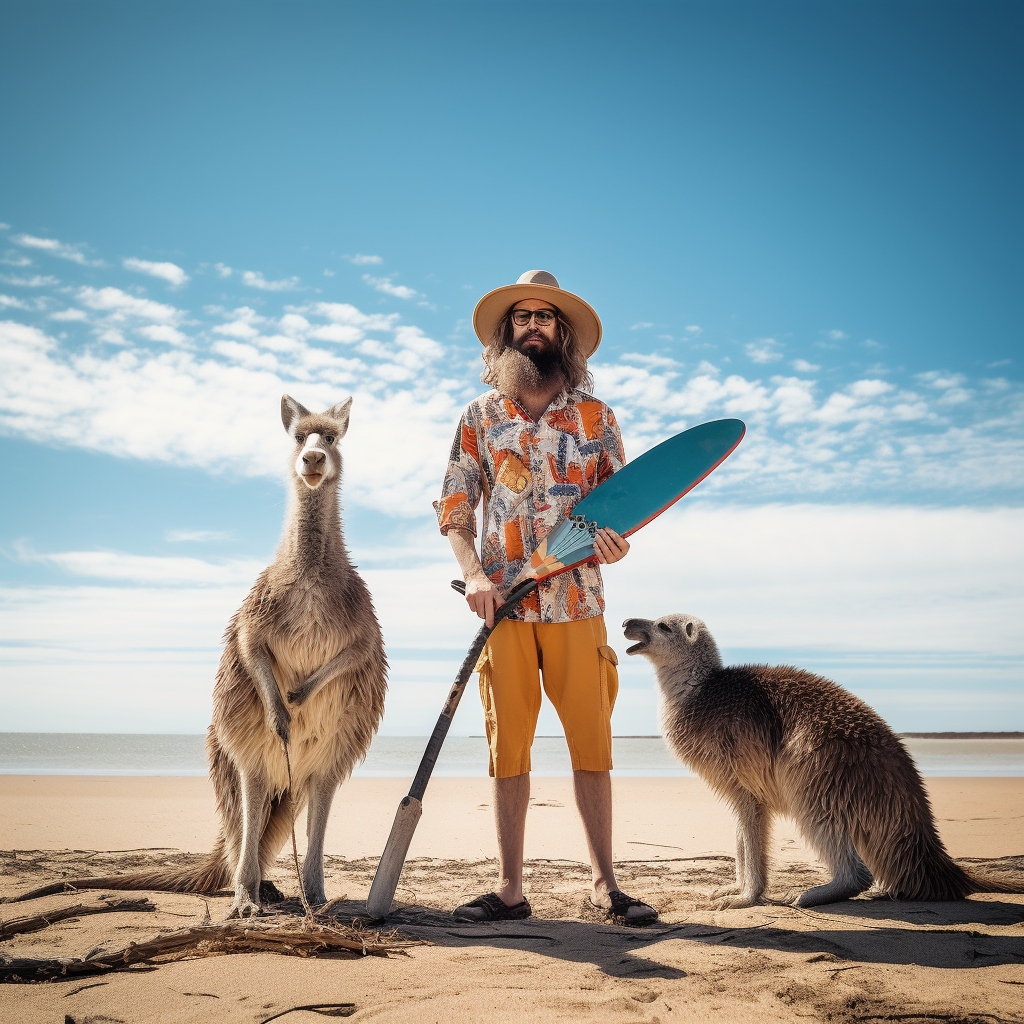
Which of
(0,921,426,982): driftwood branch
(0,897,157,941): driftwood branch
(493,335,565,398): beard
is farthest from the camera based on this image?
(493,335,565,398): beard

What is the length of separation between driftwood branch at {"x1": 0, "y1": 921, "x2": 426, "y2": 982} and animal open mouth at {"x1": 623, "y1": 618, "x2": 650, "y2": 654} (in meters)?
2.29

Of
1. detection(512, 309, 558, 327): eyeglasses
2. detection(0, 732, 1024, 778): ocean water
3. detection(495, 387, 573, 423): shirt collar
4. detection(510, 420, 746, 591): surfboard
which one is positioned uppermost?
detection(512, 309, 558, 327): eyeglasses

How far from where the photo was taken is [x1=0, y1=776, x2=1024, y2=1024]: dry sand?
92.2 inches

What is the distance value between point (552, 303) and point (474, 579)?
1548mm

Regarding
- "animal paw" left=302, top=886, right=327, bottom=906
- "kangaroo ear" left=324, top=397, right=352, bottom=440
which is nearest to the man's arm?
"kangaroo ear" left=324, top=397, right=352, bottom=440

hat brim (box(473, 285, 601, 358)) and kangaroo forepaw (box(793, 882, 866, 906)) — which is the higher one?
hat brim (box(473, 285, 601, 358))

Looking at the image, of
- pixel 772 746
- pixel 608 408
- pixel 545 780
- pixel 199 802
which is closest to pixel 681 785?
pixel 545 780

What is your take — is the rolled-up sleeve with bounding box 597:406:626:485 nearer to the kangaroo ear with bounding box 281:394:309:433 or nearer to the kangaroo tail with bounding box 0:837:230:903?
the kangaroo ear with bounding box 281:394:309:433

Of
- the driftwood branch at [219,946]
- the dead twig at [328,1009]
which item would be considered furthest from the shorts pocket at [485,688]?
the dead twig at [328,1009]

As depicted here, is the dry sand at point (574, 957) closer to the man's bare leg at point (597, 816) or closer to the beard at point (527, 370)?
the man's bare leg at point (597, 816)

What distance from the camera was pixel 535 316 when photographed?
423 centimetres

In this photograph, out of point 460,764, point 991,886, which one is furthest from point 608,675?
point 460,764

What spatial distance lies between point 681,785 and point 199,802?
6.66 meters

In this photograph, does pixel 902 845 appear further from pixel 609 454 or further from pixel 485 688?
pixel 609 454
